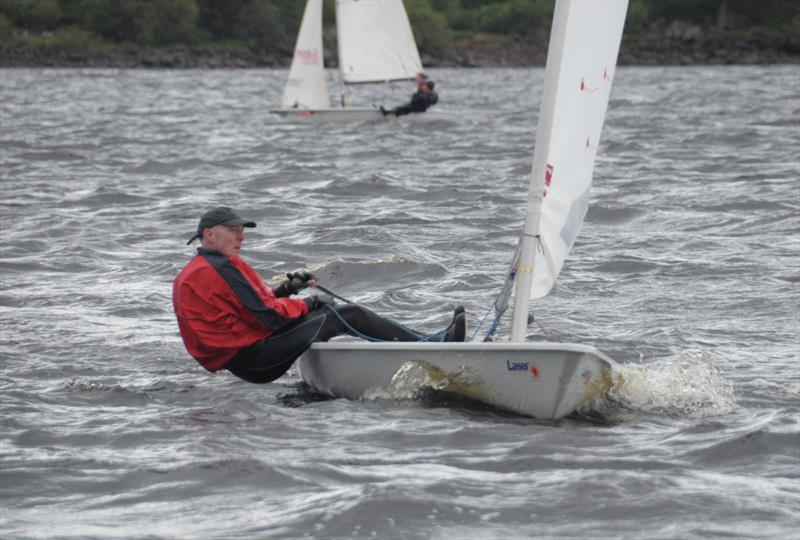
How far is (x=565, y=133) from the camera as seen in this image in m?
7.21

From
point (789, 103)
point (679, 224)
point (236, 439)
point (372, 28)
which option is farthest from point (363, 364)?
point (789, 103)

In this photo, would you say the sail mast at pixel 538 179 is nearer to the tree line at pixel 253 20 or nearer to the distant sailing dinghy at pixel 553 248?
the distant sailing dinghy at pixel 553 248

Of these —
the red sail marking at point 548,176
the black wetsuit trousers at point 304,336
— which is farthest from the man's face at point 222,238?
the red sail marking at point 548,176

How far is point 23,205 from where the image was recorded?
17688 millimetres

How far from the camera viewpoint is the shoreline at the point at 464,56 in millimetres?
84562

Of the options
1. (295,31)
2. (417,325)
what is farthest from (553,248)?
(295,31)

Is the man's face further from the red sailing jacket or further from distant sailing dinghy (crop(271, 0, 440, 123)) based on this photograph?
distant sailing dinghy (crop(271, 0, 440, 123))

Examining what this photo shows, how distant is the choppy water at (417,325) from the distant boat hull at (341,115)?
19.1 feet

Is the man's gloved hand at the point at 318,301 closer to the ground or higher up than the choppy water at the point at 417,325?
higher up

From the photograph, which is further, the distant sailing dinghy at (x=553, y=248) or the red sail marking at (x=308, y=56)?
the red sail marking at (x=308, y=56)

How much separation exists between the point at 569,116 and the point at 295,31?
327ft

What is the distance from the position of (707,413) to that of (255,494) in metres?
2.62

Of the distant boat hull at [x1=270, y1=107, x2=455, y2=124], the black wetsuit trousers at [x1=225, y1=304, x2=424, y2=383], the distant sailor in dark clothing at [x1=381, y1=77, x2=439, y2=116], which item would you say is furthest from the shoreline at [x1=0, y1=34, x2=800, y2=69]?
the black wetsuit trousers at [x1=225, y1=304, x2=424, y2=383]

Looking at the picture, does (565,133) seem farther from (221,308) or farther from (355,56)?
(355,56)
